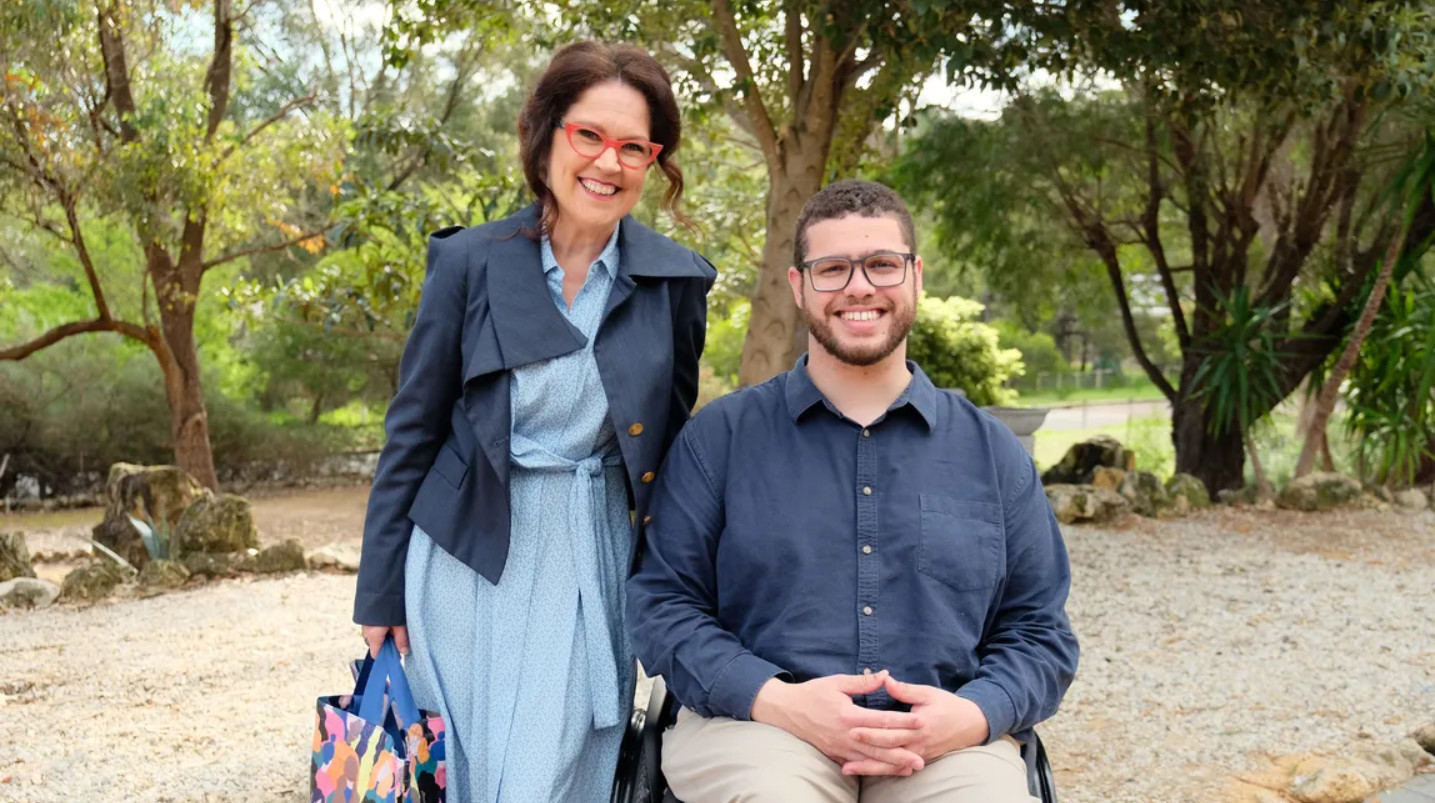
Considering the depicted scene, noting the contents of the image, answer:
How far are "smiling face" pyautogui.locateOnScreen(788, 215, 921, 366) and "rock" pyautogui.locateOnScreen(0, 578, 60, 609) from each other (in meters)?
5.64

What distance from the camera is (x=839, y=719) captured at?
2047mm

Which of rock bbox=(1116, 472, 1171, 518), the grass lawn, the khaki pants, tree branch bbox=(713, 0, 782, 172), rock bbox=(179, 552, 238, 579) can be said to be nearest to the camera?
the khaki pants

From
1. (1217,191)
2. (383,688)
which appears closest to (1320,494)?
(1217,191)

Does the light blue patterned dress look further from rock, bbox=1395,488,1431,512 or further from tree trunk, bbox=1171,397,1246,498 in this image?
tree trunk, bbox=1171,397,1246,498

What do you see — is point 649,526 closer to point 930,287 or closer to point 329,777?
point 329,777

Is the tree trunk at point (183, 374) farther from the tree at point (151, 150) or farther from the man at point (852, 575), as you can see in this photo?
the man at point (852, 575)

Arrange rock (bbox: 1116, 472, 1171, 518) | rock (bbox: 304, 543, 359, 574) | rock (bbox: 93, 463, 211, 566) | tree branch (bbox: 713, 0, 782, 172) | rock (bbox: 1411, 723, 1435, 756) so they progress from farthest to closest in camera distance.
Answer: rock (bbox: 1116, 472, 1171, 518) < rock (bbox: 93, 463, 211, 566) < rock (bbox: 304, 543, 359, 574) < tree branch (bbox: 713, 0, 782, 172) < rock (bbox: 1411, 723, 1435, 756)

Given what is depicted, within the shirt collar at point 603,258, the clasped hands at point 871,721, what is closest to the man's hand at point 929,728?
the clasped hands at point 871,721

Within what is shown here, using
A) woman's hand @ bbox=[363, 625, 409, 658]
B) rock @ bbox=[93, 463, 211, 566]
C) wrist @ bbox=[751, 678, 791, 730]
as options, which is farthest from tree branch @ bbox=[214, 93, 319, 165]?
wrist @ bbox=[751, 678, 791, 730]

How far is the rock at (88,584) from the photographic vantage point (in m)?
6.50

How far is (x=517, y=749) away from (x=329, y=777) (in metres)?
0.32

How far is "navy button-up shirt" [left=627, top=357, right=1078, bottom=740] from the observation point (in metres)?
2.19

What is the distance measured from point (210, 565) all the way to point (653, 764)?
537 centimetres

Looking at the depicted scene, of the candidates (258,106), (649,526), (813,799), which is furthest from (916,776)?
(258,106)
